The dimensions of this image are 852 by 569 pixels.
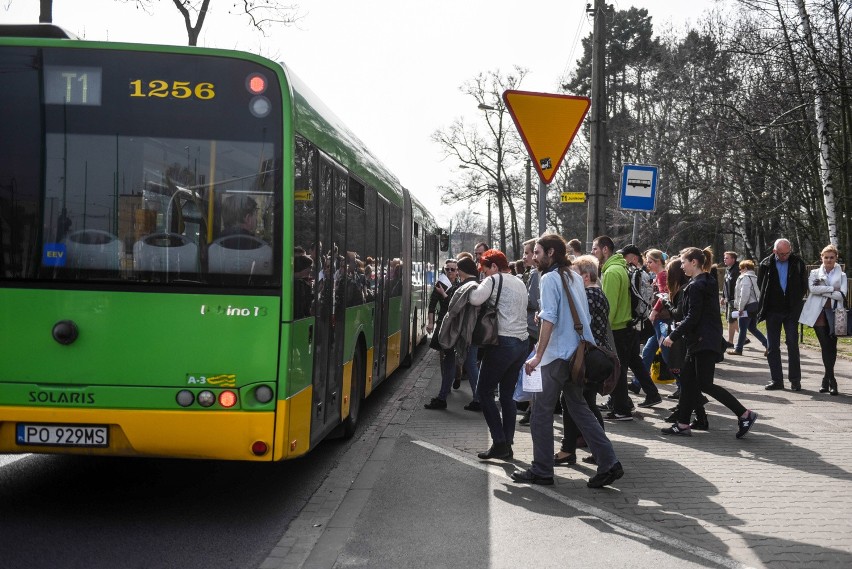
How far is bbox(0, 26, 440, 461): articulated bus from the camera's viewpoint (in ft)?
19.0

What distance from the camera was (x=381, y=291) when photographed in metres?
11.2

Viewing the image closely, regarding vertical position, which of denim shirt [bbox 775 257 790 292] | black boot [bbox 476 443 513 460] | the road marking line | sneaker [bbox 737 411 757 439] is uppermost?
denim shirt [bbox 775 257 790 292]

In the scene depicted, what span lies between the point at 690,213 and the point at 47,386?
141ft

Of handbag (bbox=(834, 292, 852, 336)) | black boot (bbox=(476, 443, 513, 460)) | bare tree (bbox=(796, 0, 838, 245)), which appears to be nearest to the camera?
black boot (bbox=(476, 443, 513, 460))

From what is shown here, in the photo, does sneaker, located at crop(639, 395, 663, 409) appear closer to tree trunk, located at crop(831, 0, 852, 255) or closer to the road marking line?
the road marking line

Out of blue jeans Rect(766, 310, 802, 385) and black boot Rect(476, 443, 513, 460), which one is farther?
blue jeans Rect(766, 310, 802, 385)

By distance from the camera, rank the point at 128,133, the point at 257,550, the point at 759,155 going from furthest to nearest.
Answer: the point at 759,155 < the point at 128,133 < the point at 257,550

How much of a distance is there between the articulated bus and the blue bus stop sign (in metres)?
7.89

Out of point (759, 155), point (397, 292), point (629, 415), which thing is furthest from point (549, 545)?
point (759, 155)

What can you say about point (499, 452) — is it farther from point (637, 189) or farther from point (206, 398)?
point (637, 189)

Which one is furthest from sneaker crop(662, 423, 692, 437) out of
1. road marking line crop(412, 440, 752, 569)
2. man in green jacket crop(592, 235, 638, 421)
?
road marking line crop(412, 440, 752, 569)

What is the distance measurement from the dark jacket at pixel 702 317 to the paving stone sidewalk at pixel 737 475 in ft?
3.03

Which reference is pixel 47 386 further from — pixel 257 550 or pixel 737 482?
pixel 737 482

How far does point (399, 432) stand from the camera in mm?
9531
